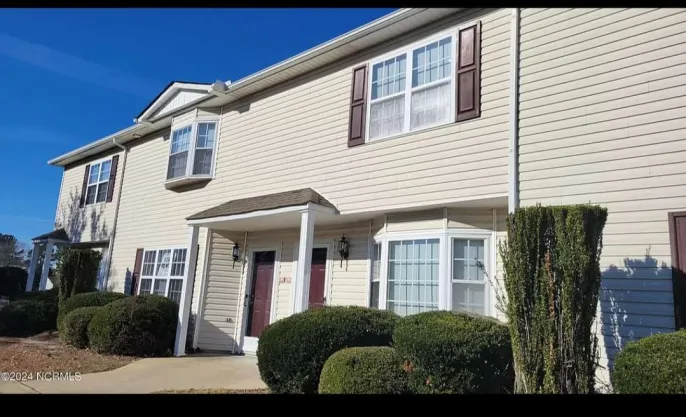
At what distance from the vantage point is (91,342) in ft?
34.3

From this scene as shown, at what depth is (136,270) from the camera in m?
13.9

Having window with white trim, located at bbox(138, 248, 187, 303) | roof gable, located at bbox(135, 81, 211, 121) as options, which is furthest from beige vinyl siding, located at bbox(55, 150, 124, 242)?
window with white trim, located at bbox(138, 248, 187, 303)

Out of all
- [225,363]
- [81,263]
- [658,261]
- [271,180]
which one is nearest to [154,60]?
A: [271,180]

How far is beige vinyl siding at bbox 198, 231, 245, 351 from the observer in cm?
1109

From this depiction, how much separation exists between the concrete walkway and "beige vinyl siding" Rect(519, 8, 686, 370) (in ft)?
16.7

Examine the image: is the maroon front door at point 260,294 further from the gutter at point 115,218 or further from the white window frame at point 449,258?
the gutter at point 115,218

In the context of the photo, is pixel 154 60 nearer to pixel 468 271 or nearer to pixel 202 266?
pixel 202 266

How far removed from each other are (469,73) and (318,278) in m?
4.88

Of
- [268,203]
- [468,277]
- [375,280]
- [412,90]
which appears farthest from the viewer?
[268,203]

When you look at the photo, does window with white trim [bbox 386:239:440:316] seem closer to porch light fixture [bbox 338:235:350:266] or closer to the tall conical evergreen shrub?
porch light fixture [bbox 338:235:350:266]

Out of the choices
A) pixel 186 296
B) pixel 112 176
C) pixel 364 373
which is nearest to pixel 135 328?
pixel 186 296

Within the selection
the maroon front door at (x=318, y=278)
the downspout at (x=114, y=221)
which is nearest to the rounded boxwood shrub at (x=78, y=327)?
the downspout at (x=114, y=221)

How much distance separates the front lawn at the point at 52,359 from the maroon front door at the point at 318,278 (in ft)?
12.1

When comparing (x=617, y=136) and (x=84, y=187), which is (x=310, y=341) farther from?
(x=84, y=187)
